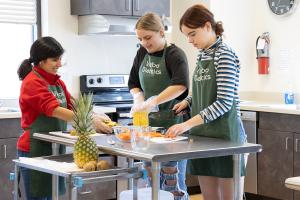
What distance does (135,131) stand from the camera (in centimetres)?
293

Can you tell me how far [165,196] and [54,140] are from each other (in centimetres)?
72

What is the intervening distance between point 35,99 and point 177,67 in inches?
33.4

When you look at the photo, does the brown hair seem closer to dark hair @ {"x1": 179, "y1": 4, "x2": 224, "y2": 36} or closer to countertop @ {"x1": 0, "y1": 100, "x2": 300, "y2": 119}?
dark hair @ {"x1": 179, "y1": 4, "x2": 224, "y2": 36}

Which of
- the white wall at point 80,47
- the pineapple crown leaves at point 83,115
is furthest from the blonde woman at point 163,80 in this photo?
the white wall at point 80,47

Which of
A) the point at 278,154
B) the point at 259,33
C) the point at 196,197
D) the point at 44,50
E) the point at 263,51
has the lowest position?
the point at 196,197

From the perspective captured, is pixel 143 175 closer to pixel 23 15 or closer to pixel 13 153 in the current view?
pixel 13 153

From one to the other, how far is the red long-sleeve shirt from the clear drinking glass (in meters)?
0.54

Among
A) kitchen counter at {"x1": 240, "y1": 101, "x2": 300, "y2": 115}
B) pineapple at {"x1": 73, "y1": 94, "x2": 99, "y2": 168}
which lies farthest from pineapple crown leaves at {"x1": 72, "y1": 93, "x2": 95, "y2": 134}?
kitchen counter at {"x1": 240, "y1": 101, "x2": 300, "y2": 115}

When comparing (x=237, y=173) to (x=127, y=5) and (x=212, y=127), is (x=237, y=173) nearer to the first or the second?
(x=212, y=127)

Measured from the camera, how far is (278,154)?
4.93m

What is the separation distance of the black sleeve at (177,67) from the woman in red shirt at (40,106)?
502 millimetres

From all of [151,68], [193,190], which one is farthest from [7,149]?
[193,190]

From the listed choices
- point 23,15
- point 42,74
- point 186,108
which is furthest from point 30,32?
point 186,108

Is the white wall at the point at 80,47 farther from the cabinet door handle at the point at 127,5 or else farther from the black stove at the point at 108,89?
the cabinet door handle at the point at 127,5
